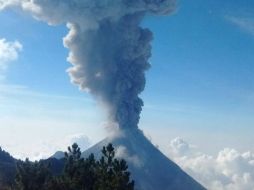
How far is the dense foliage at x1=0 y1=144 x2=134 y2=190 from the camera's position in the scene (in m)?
50.2

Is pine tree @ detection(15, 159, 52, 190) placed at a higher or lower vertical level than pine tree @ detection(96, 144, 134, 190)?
higher

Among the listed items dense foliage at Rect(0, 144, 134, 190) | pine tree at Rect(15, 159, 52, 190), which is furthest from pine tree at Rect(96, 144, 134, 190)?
pine tree at Rect(15, 159, 52, 190)

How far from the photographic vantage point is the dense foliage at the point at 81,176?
165ft

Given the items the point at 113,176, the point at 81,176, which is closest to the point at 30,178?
the point at 81,176

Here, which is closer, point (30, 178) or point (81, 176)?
point (30, 178)

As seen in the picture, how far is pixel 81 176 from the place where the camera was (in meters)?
54.4

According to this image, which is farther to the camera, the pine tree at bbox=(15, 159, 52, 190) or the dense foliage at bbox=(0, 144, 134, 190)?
the pine tree at bbox=(15, 159, 52, 190)

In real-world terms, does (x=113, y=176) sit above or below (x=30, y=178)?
below

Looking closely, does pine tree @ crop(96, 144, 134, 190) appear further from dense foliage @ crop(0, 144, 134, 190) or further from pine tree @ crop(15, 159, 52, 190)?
pine tree @ crop(15, 159, 52, 190)

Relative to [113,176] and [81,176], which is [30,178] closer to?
[81,176]

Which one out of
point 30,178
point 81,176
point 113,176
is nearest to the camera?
point 113,176

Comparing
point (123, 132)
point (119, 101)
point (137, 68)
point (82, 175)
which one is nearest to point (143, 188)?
point (123, 132)

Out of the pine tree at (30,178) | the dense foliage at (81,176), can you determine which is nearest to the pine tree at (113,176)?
the dense foliage at (81,176)

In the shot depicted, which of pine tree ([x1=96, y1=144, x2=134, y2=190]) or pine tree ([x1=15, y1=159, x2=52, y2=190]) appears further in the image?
pine tree ([x1=15, y1=159, x2=52, y2=190])
